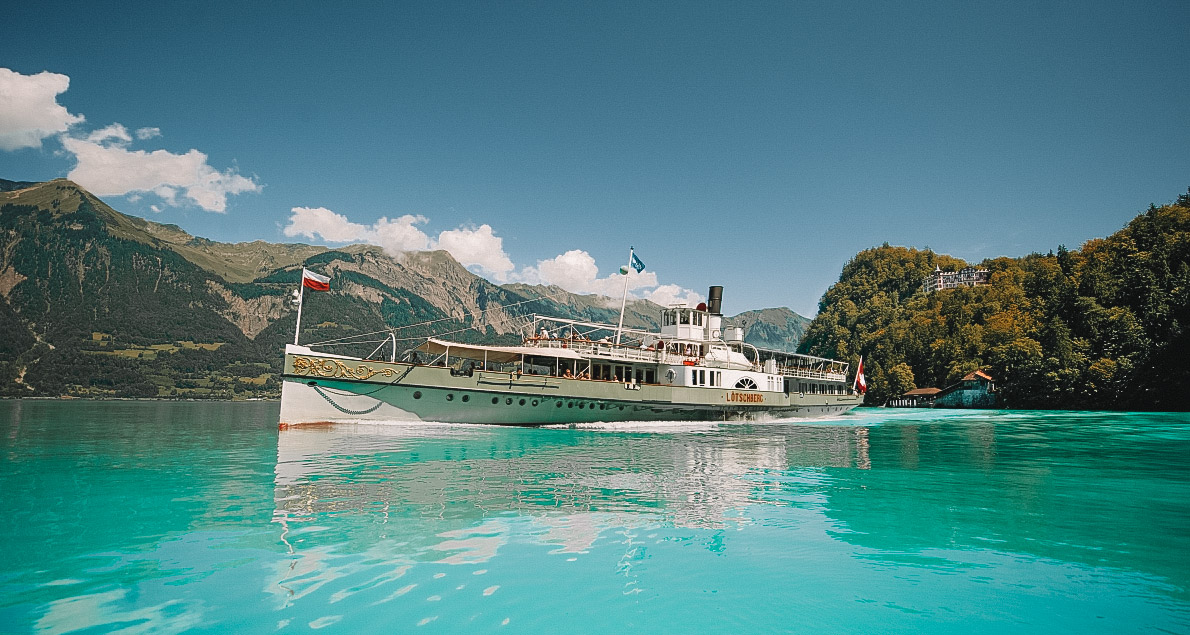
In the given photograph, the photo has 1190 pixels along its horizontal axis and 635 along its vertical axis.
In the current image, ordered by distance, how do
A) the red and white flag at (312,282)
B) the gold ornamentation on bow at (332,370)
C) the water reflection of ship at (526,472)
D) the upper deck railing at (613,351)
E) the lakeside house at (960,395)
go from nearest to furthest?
the water reflection of ship at (526,472)
the gold ornamentation on bow at (332,370)
the red and white flag at (312,282)
the upper deck railing at (613,351)
the lakeside house at (960,395)

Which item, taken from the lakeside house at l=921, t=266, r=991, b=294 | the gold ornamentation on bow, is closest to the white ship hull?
the gold ornamentation on bow

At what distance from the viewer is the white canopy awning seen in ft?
93.1

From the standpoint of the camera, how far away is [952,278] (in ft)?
432

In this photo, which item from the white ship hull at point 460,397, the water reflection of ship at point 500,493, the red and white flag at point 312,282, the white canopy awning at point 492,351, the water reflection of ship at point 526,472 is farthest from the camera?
the white canopy awning at point 492,351

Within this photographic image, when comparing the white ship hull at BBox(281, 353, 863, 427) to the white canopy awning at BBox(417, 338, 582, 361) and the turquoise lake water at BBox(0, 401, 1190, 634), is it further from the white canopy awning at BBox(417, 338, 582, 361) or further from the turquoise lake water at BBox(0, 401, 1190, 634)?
the turquoise lake water at BBox(0, 401, 1190, 634)

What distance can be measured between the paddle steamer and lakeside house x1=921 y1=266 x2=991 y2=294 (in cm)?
9636

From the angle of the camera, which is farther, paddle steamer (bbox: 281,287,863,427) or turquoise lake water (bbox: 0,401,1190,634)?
paddle steamer (bbox: 281,287,863,427)

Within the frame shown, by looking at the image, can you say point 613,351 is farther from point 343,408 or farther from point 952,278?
point 952,278

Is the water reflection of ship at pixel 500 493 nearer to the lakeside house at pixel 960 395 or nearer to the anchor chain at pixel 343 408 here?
the anchor chain at pixel 343 408

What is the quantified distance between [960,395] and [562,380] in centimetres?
7028

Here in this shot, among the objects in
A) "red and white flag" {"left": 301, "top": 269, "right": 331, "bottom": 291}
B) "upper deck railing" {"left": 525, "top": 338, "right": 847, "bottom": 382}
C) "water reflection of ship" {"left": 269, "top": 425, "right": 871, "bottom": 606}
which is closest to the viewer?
"water reflection of ship" {"left": 269, "top": 425, "right": 871, "bottom": 606}

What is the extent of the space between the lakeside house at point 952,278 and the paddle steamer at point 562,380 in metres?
96.4

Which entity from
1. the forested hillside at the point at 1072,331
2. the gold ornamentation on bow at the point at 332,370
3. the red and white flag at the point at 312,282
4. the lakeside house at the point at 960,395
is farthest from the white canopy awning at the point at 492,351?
the lakeside house at the point at 960,395

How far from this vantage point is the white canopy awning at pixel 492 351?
28.4 meters
